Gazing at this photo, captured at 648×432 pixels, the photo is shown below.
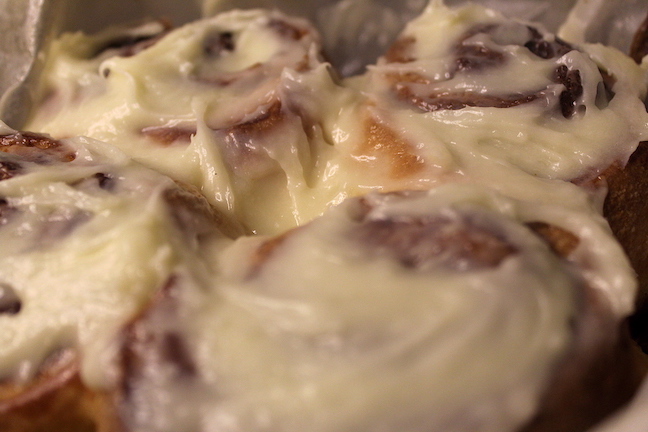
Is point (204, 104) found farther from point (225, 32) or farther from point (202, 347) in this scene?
point (202, 347)

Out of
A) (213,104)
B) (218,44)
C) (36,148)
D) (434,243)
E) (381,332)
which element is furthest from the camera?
(218,44)

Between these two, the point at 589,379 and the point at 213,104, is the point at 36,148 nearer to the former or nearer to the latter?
the point at 213,104

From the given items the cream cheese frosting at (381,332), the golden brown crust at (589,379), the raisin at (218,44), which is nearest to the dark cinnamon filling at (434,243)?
the cream cheese frosting at (381,332)

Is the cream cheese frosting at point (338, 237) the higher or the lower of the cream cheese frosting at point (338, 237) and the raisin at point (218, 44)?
the higher

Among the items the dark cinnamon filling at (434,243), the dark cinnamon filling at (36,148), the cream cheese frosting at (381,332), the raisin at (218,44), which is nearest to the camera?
the cream cheese frosting at (381,332)

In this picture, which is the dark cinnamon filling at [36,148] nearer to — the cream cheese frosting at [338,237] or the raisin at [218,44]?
the cream cheese frosting at [338,237]

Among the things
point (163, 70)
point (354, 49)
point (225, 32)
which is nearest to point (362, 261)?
point (163, 70)

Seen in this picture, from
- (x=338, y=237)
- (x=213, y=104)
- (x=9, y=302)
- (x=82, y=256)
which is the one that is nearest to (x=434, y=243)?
(x=338, y=237)

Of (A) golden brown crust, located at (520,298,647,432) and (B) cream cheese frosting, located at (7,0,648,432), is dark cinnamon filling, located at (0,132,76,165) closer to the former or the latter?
(B) cream cheese frosting, located at (7,0,648,432)

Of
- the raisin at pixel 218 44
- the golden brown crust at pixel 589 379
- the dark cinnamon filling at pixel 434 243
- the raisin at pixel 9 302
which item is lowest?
the raisin at pixel 9 302

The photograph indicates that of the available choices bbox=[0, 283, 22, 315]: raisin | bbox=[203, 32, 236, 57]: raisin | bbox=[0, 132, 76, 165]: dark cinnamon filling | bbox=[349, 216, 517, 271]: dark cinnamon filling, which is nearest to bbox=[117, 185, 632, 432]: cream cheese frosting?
bbox=[349, 216, 517, 271]: dark cinnamon filling

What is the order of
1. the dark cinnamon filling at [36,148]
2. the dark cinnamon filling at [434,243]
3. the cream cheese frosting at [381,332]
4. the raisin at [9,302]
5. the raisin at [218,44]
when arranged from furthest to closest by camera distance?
1. the raisin at [218,44]
2. the dark cinnamon filling at [36,148]
3. the raisin at [9,302]
4. the dark cinnamon filling at [434,243]
5. the cream cheese frosting at [381,332]
